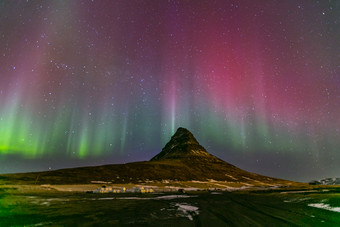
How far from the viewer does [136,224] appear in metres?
17.2

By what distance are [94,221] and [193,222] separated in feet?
27.1

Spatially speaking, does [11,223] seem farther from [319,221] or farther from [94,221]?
[319,221]

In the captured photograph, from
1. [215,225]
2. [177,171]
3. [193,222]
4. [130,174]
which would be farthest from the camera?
[177,171]

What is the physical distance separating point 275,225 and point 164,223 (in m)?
8.58

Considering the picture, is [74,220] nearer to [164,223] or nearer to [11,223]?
[11,223]

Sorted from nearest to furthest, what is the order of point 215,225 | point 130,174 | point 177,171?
point 215,225 < point 130,174 < point 177,171

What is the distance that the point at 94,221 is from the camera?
60.8 ft

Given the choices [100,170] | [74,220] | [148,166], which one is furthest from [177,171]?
[74,220]

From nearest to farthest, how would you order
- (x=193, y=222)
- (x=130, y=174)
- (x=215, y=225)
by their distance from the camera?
(x=215, y=225) → (x=193, y=222) → (x=130, y=174)

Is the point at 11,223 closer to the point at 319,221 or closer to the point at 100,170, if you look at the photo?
the point at 319,221

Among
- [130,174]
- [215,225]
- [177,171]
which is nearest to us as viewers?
[215,225]

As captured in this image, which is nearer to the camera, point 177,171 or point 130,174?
point 130,174

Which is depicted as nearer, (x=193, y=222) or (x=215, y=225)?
(x=215, y=225)

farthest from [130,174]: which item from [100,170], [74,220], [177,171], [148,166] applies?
[74,220]
